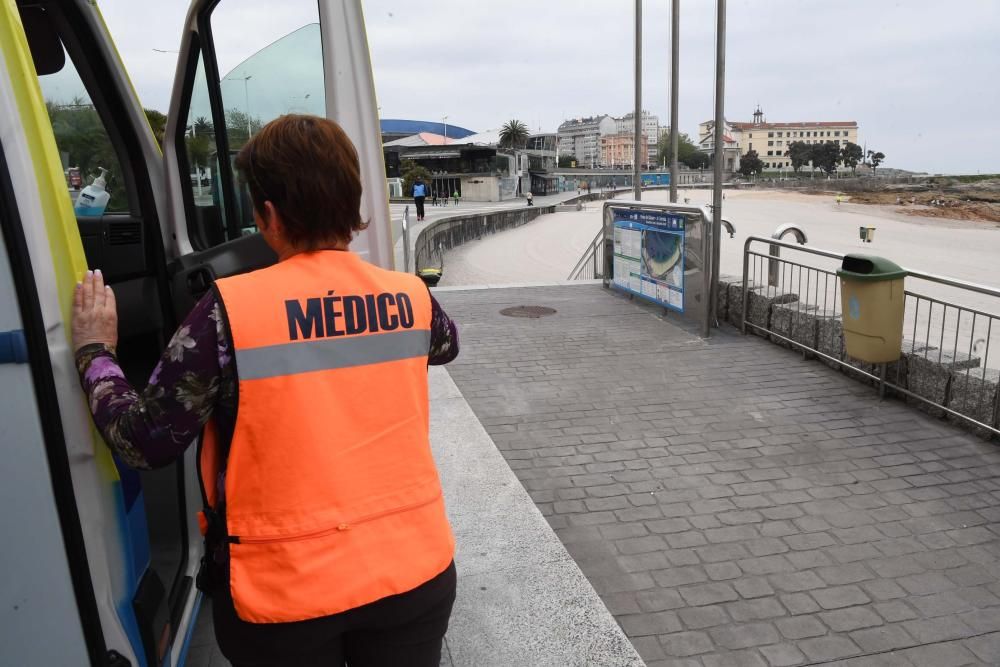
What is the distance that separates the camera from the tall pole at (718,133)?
7805mm

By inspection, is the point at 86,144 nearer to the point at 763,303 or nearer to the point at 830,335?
the point at 830,335

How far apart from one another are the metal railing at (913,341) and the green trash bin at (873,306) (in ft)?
0.49

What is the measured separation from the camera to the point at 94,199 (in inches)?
110

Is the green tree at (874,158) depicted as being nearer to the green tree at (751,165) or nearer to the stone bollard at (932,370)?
the green tree at (751,165)

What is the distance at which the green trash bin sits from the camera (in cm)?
536

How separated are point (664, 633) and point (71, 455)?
7.68 ft

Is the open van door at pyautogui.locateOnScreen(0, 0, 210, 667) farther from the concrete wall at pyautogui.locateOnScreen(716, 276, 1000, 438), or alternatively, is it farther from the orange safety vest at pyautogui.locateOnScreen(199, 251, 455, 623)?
the concrete wall at pyautogui.locateOnScreen(716, 276, 1000, 438)

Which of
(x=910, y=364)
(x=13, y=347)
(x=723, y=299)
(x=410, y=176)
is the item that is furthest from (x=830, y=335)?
(x=410, y=176)

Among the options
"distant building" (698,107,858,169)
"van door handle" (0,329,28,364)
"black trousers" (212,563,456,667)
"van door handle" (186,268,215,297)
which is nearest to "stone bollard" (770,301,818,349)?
"van door handle" (186,268,215,297)

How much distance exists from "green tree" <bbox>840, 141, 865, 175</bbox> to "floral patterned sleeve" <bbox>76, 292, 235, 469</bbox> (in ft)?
496

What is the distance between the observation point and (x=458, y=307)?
995 centimetres

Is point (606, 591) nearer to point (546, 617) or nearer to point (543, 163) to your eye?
point (546, 617)

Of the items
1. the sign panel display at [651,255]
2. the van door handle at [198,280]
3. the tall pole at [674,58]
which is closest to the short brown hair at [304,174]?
the van door handle at [198,280]

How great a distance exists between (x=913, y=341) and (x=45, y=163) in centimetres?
590
